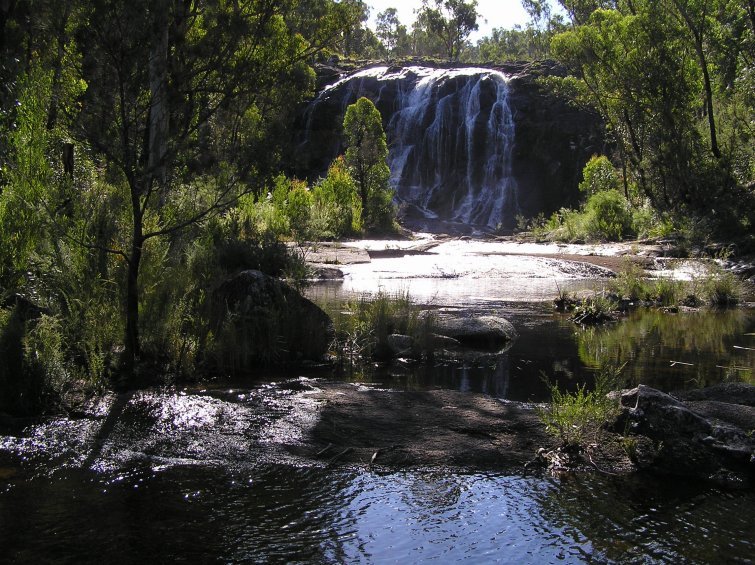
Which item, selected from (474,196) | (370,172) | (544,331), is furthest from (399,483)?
(474,196)

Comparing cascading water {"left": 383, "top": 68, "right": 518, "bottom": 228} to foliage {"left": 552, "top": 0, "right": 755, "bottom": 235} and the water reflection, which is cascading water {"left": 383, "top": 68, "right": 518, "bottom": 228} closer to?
foliage {"left": 552, "top": 0, "right": 755, "bottom": 235}

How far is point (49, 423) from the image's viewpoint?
521 cm

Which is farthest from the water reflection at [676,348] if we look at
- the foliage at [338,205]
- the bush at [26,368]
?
the foliage at [338,205]

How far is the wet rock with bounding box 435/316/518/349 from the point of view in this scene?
30.6 feet

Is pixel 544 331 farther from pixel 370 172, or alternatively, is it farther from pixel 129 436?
pixel 370 172

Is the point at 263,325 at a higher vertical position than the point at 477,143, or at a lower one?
lower

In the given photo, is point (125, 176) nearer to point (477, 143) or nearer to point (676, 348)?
point (676, 348)

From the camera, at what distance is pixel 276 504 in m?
4.08

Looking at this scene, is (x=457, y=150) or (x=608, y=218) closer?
(x=608, y=218)

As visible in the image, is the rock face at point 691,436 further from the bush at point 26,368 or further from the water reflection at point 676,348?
the bush at point 26,368

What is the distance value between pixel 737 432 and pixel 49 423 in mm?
5030

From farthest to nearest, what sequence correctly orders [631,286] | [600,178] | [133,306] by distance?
1. [600,178]
2. [631,286]
3. [133,306]

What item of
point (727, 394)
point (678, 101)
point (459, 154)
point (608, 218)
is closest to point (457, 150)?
point (459, 154)

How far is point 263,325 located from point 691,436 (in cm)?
463
